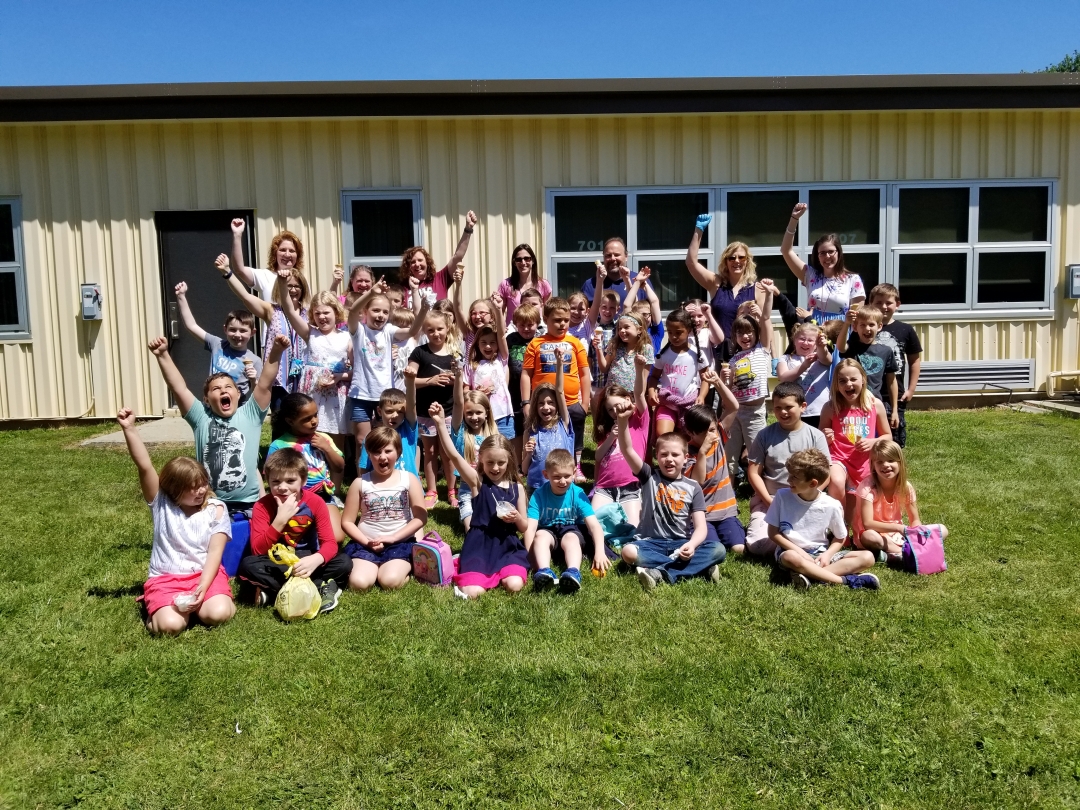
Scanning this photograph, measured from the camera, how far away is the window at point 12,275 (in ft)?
30.8

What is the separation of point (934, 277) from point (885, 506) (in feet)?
19.4

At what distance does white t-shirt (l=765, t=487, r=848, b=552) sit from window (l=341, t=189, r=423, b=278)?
5.90 metres

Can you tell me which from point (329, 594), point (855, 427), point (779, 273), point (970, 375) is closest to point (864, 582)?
point (855, 427)

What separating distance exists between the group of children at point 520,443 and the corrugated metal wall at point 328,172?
274 cm

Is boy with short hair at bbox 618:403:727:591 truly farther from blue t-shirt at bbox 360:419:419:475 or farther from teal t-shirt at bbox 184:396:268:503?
teal t-shirt at bbox 184:396:268:503

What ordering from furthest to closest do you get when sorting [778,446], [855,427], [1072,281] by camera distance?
[1072,281] < [855,427] < [778,446]

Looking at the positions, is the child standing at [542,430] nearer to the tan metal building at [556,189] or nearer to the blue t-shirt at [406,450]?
the blue t-shirt at [406,450]

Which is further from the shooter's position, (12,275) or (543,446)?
(12,275)

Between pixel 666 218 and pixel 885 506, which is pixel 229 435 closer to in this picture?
pixel 885 506

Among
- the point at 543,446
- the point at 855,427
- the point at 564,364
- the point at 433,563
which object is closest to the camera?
the point at 433,563

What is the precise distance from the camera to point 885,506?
16.2ft

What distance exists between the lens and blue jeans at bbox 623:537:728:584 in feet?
15.0

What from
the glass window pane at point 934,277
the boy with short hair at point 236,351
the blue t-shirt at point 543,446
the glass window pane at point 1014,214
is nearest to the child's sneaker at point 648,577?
the blue t-shirt at point 543,446

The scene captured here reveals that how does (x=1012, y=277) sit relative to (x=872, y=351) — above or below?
above
